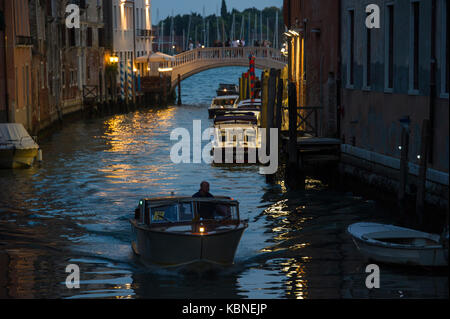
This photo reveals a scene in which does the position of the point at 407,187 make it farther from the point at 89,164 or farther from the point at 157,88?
the point at 157,88

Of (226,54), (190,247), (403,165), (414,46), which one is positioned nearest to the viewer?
(190,247)

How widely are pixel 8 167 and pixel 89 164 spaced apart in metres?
3.33

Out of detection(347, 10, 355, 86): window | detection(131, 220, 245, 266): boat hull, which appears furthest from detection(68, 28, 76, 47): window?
detection(131, 220, 245, 266): boat hull

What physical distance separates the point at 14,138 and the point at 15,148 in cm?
33

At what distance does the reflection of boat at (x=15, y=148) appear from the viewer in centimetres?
2542

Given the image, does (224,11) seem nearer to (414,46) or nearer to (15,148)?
(15,148)

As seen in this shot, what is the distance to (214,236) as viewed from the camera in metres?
13.2

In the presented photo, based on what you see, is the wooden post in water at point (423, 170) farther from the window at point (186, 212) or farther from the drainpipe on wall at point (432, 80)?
the window at point (186, 212)

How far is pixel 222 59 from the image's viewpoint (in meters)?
63.7

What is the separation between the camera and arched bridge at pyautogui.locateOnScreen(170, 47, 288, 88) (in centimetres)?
6141

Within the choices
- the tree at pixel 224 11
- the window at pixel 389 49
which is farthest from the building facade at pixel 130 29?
the tree at pixel 224 11

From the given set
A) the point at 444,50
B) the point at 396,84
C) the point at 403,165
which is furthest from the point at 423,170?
the point at 396,84

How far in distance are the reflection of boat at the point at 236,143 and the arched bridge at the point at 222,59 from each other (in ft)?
111
